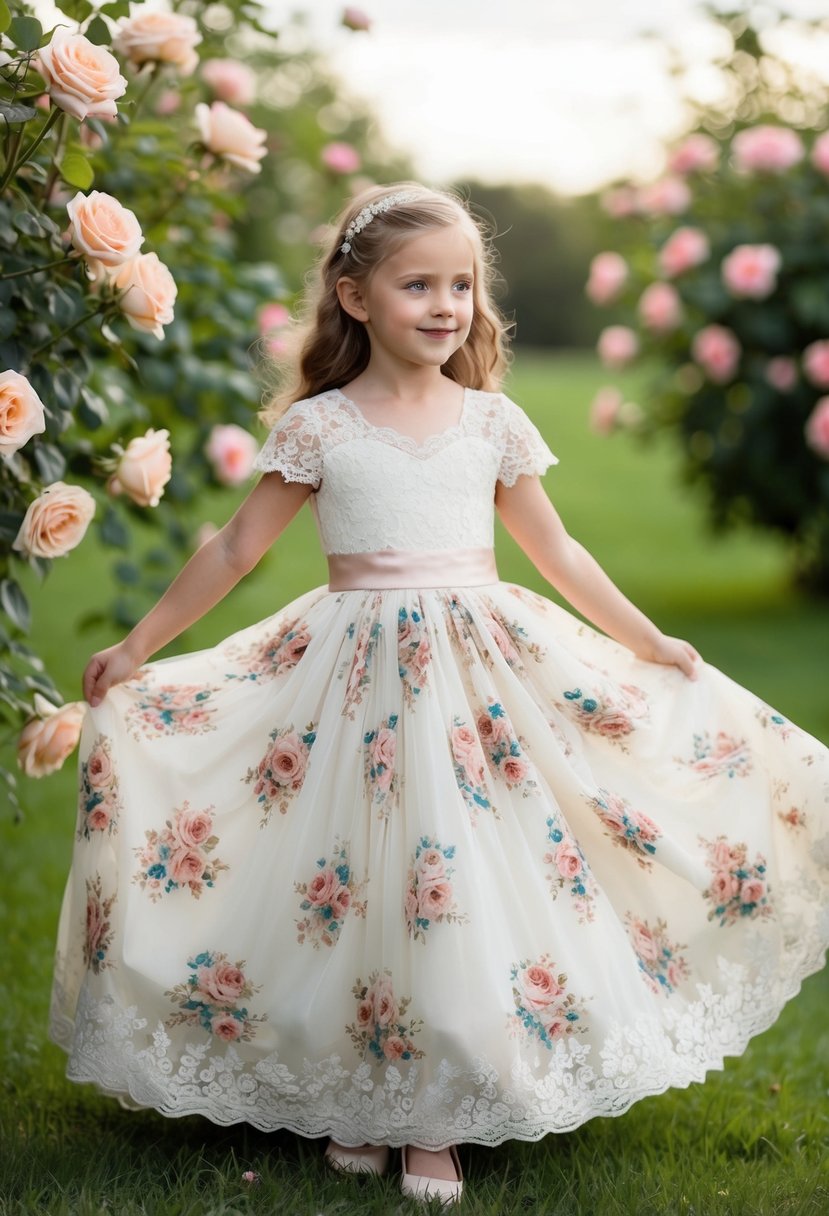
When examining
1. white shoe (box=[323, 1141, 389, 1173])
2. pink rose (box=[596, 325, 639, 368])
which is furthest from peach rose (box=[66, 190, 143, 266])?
pink rose (box=[596, 325, 639, 368])

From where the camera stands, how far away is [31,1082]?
2730 millimetres

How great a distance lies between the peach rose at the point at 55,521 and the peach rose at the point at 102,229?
0.39 metres

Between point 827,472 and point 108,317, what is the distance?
5176 millimetres

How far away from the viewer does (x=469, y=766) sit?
7.48 feet

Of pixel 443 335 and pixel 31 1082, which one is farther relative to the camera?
pixel 31 1082

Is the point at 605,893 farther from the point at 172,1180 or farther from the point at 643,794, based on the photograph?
the point at 172,1180

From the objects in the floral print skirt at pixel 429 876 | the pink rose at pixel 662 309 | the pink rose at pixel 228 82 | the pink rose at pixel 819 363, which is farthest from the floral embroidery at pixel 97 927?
the pink rose at pixel 662 309

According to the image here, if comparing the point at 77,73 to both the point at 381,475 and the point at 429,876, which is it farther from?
the point at 429,876

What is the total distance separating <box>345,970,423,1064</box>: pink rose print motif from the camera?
2154 millimetres

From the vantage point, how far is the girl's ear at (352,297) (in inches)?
99.7

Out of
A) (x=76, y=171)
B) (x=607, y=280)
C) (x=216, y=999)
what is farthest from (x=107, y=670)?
(x=607, y=280)

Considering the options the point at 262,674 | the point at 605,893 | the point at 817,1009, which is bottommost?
the point at 817,1009

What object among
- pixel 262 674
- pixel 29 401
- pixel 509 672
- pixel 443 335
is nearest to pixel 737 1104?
pixel 509 672

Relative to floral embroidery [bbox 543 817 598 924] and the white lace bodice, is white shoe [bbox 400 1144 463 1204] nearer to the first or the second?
floral embroidery [bbox 543 817 598 924]
